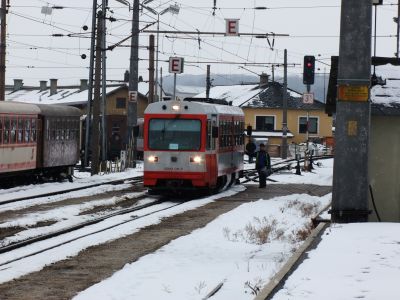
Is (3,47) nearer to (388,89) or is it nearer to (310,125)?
(388,89)

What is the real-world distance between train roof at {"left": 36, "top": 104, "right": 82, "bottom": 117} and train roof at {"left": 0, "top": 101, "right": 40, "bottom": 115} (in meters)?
0.50

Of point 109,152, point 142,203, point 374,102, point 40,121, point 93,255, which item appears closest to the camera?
point 93,255

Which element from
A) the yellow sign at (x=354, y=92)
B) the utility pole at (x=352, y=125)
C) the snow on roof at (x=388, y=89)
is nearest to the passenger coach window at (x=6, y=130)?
the snow on roof at (x=388, y=89)

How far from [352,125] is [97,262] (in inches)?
186

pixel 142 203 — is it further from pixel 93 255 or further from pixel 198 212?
pixel 93 255

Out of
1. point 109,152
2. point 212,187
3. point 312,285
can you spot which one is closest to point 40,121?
point 212,187

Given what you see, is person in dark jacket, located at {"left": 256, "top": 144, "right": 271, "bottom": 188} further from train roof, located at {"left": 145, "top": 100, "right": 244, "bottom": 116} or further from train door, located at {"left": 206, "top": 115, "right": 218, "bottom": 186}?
train roof, located at {"left": 145, "top": 100, "right": 244, "bottom": 116}

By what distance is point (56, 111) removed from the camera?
30172 mm

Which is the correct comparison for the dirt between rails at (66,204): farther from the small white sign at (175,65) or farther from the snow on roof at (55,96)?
the snow on roof at (55,96)

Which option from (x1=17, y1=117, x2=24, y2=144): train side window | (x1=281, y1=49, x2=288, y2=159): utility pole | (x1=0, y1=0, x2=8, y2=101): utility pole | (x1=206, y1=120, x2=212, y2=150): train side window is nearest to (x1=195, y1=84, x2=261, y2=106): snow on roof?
(x1=281, y1=49, x2=288, y2=159): utility pole

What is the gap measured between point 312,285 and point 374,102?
7.47 m

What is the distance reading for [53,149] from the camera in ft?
97.8

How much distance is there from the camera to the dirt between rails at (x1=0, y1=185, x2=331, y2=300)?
10273 mm

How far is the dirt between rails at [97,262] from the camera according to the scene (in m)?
10.3
